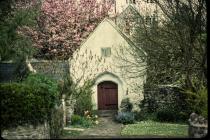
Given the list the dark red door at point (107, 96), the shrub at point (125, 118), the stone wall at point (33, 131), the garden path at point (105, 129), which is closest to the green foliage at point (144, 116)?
the shrub at point (125, 118)

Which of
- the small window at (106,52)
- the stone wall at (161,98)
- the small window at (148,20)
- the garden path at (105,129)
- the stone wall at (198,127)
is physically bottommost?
the garden path at (105,129)

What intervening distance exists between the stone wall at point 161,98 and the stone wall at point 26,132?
1451 cm

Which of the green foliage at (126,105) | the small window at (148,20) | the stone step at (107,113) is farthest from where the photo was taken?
the stone step at (107,113)

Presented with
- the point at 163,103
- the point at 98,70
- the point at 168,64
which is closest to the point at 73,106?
the point at 98,70

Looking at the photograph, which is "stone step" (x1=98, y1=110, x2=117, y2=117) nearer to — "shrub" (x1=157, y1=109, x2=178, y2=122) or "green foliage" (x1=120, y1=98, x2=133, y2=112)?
"green foliage" (x1=120, y1=98, x2=133, y2=112)

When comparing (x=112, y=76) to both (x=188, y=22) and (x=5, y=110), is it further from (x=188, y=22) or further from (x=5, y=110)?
(x=5, y=110)

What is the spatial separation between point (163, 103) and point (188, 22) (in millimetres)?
11888

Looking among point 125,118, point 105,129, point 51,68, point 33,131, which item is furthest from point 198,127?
point 51,68

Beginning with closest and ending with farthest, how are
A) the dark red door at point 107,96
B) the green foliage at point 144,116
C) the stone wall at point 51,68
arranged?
the stone wall at point 51,68, the green foliage at point 144,116, the dark red door at point 107,96

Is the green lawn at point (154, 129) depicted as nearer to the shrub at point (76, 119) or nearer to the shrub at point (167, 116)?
the shrub at point (167, 116)

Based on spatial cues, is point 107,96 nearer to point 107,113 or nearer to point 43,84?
point 107,113

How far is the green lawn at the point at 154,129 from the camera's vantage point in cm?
2564

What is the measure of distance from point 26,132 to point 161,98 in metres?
15.7

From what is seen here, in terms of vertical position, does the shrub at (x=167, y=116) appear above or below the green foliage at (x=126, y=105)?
below
